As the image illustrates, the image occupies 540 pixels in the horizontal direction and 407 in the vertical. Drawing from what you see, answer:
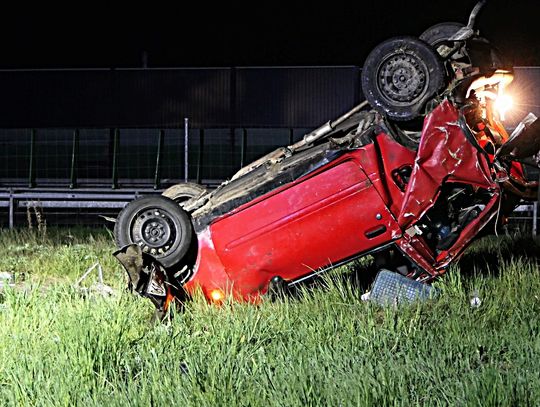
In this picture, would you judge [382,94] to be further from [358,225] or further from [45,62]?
[45,62]

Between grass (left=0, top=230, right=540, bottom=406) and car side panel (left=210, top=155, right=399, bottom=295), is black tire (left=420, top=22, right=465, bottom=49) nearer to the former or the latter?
car side panel (left=210, top=155, right=399, bottom=295)

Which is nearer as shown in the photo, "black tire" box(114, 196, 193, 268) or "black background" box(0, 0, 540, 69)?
"black tire" box(114, 196, 193, 268)

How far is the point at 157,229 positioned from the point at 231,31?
36882 millimetres

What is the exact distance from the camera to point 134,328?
6.66 metres

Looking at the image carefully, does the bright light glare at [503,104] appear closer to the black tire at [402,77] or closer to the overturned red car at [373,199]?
the overturned red car at [373,199]

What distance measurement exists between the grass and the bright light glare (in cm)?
122

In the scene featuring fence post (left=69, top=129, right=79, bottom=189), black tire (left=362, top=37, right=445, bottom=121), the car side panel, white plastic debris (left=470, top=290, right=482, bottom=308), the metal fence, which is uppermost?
the metal fence

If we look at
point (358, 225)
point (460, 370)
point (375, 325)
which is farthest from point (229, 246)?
point (460, 370)

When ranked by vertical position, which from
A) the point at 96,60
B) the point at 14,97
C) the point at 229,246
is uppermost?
the point at 96,60

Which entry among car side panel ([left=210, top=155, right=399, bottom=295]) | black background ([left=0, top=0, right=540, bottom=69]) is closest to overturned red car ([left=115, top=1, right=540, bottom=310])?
car side panel ([left=210, top=155, right=399, bottom=295])

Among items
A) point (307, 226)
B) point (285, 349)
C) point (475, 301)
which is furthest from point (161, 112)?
point (285, 349)

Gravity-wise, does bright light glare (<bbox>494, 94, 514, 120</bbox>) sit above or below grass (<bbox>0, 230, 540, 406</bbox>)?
above

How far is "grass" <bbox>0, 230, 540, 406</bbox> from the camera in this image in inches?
200

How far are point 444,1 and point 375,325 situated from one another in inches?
1440
